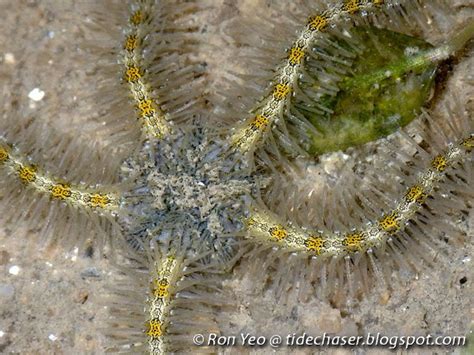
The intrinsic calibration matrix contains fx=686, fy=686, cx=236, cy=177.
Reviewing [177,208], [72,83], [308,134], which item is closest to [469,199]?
[308,134]

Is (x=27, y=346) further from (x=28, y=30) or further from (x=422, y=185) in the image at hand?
(x=422, y=185)

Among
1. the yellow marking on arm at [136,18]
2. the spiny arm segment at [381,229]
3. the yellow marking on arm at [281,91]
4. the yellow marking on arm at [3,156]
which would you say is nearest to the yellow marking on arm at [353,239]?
the spiny arm segment at [381,229]

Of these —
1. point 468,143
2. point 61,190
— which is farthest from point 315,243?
point 61,190

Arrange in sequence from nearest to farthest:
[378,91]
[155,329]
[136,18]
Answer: [155,329] → [136,18] → [378,91]

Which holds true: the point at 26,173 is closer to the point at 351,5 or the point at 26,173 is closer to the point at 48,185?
the point at 48,185

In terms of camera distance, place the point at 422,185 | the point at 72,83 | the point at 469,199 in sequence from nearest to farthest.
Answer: the point at 422,185, the point at 469,199, the point at 72,83

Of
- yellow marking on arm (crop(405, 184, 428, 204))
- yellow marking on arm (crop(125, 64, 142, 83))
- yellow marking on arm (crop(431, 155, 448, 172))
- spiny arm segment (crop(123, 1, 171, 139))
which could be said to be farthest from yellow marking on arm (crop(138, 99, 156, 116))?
yellow marking on arm (crop(431, 155, 448, 172))
